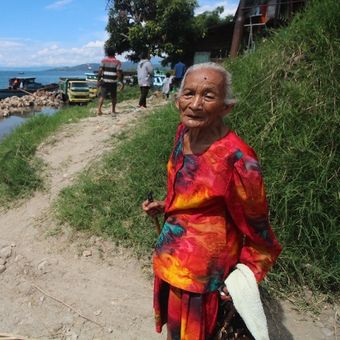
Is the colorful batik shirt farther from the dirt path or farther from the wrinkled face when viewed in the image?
the dirt path

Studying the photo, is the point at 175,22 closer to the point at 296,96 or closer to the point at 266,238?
the point at 296,96

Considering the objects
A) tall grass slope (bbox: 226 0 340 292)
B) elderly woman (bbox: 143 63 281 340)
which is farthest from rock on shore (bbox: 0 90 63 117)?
elderly woman (bbox: 143 63 281 340)

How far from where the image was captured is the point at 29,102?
2752 centimetres

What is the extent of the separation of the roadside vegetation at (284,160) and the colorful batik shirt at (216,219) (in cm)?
178

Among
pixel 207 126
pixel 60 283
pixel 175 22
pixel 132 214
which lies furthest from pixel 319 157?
pixel 175 22

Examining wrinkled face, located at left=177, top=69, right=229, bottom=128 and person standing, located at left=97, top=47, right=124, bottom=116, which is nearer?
wrinkled face, located at left=177, top=69, right=229, bottom=128

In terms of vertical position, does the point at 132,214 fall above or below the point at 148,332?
above

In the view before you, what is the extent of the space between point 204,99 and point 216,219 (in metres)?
0.48

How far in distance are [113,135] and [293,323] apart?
387 cm

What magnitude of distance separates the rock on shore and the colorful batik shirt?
2375 cm

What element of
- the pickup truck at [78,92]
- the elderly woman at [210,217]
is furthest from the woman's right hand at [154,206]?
the pickup truck at [78,92]

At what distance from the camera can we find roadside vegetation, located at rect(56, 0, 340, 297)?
3215 millimetres

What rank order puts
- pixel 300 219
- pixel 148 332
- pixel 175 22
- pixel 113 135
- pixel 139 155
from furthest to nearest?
pixel 175 22 → pixel 113 135 → pixel 139 155 → pixel 300 219 → pixel 148 332

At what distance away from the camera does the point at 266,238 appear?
5.08ft
